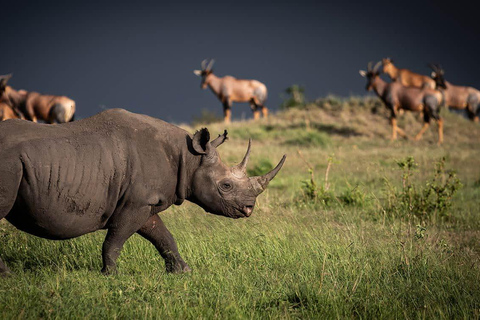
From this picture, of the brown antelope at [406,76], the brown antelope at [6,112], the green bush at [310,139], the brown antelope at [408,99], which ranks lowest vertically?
the brown antelope at [6,112]

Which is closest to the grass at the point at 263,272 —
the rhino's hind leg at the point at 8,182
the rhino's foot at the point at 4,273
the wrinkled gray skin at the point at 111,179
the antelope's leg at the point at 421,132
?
the rhino's foot at the point at 4,273

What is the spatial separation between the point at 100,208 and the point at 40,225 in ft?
1.61

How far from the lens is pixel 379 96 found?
70.2 ft

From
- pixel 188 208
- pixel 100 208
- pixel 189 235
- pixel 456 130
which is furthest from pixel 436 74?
pixel 100 208

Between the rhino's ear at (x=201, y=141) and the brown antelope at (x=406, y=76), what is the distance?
63.3 feet

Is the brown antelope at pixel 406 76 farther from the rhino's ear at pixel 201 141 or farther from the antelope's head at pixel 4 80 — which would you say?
the rhino's ear at pixel 201 141

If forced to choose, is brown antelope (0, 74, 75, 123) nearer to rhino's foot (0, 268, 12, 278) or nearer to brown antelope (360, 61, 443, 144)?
brown antelope (360, 61, 443, 144)

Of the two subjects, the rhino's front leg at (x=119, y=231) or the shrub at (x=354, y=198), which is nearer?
the rhino's front leg at (x=119, y=231)

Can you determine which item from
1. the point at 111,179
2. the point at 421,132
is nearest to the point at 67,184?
the point at 111,179

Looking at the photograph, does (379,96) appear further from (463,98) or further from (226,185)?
(226,185)

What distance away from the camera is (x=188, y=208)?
8297mm

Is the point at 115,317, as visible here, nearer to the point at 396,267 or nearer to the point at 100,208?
the point at 100,208

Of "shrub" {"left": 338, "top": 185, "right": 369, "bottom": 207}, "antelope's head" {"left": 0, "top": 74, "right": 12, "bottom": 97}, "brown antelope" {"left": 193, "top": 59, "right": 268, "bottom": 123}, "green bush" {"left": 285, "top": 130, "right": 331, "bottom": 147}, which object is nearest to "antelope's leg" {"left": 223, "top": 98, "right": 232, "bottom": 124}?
"brown antelope" {"left": 193, "top": 59, "right": 268, "bottom": 123}

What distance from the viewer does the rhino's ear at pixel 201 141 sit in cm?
502
